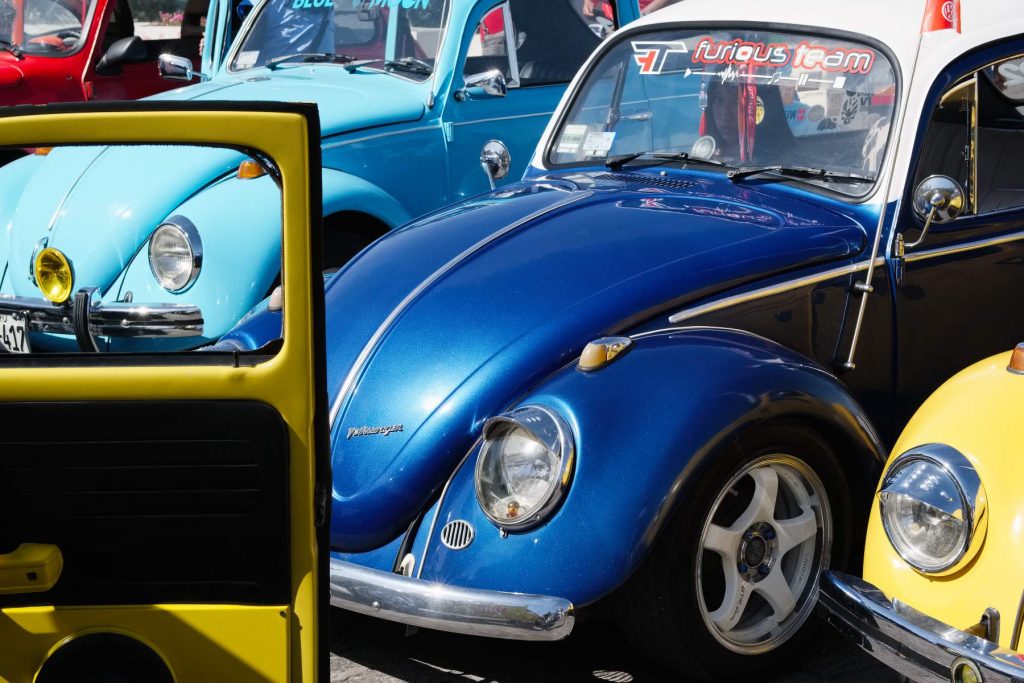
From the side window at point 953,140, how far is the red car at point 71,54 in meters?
5.52

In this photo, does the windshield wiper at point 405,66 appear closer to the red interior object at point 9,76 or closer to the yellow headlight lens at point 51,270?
the yellow headlight lens at point 51,270

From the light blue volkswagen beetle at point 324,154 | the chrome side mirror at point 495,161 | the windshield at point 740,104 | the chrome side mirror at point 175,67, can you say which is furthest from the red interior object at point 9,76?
the windshield at point 740,104

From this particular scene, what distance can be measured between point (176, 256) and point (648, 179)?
1911 mm

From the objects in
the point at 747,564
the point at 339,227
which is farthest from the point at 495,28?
the point at 747,564

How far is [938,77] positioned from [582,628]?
200cm

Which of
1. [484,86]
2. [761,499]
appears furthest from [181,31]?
[761,499]

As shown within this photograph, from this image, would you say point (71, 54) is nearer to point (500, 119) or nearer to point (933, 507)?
point (500, 119)

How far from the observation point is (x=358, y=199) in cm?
573

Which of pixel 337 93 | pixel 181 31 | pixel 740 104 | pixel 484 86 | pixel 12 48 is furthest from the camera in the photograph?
pixel 181 31

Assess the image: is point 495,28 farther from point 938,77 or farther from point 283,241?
point 283,241

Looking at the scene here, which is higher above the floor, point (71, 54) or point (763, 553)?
point (71, 54)

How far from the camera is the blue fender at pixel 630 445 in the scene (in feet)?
10.1

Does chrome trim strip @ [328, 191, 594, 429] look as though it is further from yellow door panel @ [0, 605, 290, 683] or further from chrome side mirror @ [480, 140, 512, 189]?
chrome side mirror @ [480, 140, 512, 189]

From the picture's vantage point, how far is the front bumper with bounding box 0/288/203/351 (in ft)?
8.83
